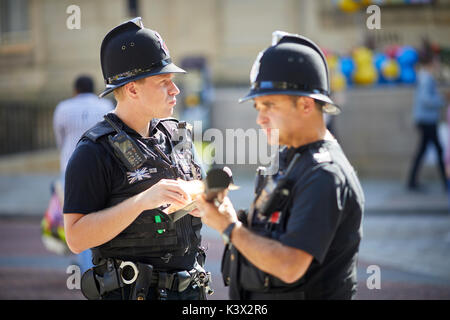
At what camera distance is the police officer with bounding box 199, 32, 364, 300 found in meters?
2.50

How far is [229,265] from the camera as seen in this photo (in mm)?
2906

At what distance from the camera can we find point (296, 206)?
253 cm

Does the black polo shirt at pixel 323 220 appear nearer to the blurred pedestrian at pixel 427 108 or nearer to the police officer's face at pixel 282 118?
the police officer's face at pixel 282 118

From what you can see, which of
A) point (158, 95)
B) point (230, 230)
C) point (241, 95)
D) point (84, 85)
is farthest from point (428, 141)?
point (230, 230)

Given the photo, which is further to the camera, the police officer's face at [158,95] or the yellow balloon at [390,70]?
the yellow balloon at [390,70]

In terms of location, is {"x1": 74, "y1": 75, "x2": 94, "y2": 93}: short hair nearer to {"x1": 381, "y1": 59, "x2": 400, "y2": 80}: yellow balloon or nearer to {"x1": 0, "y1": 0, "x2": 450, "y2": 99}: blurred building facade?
{"x1": 381, "y1": 59, "x2": 400, "y2": 80}: yellow balloon

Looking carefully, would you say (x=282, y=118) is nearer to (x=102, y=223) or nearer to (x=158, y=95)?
(x=158, y=95)

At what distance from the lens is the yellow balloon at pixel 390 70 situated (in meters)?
14.6

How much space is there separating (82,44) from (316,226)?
63.1 feet

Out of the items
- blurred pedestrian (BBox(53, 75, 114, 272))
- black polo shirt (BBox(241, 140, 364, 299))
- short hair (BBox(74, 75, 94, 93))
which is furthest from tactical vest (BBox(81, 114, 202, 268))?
short hair (BBox(74, 75, 94, 93))

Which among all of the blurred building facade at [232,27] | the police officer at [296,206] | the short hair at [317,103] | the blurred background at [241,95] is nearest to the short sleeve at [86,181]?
the police officer at [296,206]

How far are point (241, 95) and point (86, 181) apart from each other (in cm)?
1209

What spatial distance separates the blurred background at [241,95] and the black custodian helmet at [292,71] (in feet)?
13.9
